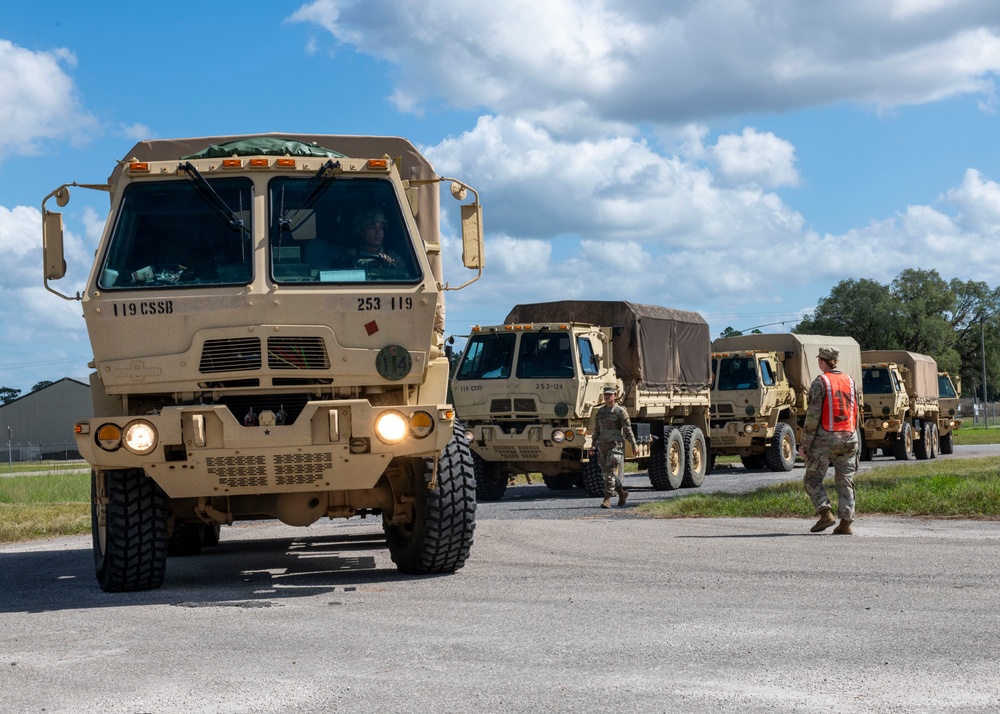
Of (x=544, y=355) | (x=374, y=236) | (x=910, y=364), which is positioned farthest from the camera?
(x=910, y=364)

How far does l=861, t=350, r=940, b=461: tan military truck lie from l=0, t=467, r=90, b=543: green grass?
18.7 m

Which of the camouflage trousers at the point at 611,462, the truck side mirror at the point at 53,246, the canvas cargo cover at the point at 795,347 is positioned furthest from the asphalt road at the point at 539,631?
the canvas cargo cover at the point at 795,347

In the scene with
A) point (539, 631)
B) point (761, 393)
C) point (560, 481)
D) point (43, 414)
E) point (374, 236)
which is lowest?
point (539, 631)

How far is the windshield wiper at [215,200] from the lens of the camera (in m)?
9.04

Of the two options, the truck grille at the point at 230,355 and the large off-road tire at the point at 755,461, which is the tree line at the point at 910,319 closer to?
the large off-road tire at the point at 755,461

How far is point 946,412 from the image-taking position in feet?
125

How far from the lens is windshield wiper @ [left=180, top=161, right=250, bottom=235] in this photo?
29.7ft

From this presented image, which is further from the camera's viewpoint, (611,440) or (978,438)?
(978,438)

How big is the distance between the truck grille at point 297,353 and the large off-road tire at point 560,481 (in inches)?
569

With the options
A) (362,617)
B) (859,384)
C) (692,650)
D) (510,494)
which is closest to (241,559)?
(362,617)

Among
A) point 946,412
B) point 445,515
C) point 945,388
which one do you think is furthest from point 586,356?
point 945,388

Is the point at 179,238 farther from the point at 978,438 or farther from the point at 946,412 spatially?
the point at 978,438

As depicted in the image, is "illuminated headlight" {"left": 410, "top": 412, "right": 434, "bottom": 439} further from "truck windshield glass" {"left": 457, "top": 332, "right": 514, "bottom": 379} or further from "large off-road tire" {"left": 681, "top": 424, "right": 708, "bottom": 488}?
"large off-road tire" {"left": 681, "top": 424, "right": 708, "bottom": 488}

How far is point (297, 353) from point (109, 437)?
1366mm
